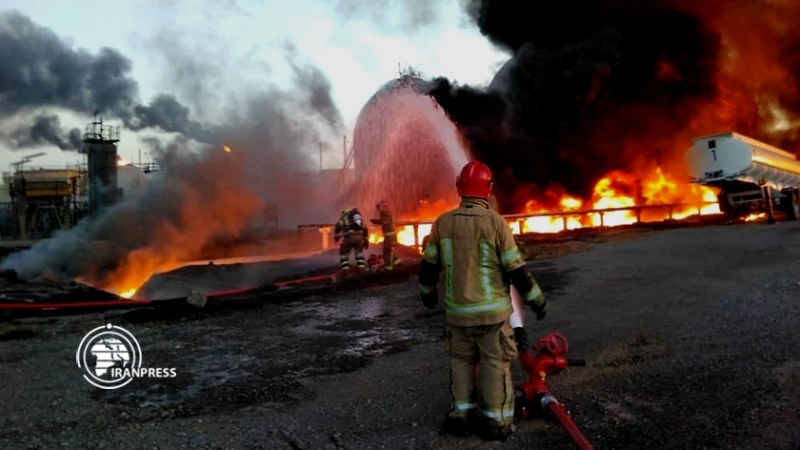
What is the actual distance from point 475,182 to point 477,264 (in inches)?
21.2

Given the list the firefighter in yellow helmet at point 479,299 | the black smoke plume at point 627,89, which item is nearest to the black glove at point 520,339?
the firefighter in yellow helmet at point 479,299

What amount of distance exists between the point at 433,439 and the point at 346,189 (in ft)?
65.9

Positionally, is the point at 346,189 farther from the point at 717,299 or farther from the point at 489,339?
the point at 489,339

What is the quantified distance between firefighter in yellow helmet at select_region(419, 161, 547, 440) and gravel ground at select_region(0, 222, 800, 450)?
20 cm

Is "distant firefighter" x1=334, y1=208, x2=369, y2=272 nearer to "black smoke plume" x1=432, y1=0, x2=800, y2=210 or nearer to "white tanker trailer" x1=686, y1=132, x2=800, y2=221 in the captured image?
"white tanker trailer" x1=686, y1=132, x2=800, y2=221

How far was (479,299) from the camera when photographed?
3.69 m

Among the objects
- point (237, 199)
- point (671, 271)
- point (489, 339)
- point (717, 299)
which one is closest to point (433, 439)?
point (489, 339)

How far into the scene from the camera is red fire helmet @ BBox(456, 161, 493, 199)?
12.6 ft

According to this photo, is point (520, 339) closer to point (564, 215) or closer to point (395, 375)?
point (395, 375)

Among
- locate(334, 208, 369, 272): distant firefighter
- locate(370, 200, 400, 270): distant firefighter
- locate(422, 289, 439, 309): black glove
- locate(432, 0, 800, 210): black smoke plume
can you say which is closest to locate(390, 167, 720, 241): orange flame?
locate(432, 0, 800, 210): black smoke plume

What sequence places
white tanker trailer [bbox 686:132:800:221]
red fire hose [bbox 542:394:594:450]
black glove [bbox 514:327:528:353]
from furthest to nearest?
1. white tanker trailer [bbox 686:132:800:221]
2. black glove [bbox 514:327:528:353]
3. red fire hose [bbox 542:394:594:450]

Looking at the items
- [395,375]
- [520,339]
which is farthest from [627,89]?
[520,339]

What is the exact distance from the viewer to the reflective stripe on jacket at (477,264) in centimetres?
367

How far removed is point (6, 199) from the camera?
5550cm
